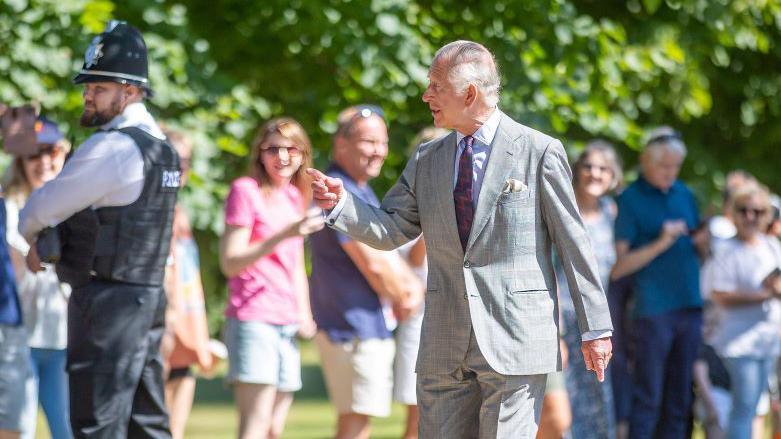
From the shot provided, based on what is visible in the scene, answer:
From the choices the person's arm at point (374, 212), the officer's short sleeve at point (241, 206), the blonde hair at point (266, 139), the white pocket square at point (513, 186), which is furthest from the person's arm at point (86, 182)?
the white pocket square at point (513, 186)

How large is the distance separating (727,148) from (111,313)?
36.0ft

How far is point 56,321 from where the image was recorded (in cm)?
732

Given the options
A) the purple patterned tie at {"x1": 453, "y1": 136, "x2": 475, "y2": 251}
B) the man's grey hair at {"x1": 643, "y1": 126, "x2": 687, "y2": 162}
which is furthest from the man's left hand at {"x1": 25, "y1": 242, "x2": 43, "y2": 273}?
the man's grey hair at {"x1": 643, "y1": 126, "x2": 687, "y2": 162}

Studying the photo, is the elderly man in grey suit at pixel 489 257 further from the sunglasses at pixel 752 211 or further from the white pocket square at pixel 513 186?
the sunglasses at pixel 752 211

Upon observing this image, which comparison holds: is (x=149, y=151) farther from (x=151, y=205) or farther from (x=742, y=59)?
(x=742, y=59)

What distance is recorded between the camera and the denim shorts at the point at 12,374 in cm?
640

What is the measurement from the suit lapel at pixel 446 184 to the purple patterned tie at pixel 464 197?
22 mm

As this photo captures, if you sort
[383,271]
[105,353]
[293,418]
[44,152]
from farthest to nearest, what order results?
[293,418], [44,152], [383,271], [105,353]

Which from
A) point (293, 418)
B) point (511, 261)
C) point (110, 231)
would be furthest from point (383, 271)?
point (293, 418)

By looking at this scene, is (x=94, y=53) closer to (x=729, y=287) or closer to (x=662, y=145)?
(x=662, y=145)

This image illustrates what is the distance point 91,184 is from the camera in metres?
5.67

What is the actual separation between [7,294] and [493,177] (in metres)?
2.51

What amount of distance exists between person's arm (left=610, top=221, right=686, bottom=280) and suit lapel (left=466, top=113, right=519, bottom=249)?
3.69 m

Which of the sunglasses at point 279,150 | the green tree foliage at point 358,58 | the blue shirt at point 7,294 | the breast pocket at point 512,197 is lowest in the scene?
the blue shirt at point 7,294
